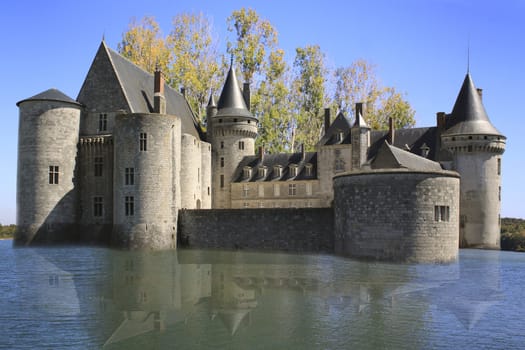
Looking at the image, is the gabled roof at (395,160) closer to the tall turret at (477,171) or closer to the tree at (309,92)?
the tall turret at (477,171)

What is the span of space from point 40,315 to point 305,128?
37620mm

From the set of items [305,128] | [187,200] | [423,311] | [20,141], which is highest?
[305,128]

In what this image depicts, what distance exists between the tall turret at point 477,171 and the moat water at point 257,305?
11053 millimetres

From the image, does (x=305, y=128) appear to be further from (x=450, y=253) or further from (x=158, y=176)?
(x=450, y=253)

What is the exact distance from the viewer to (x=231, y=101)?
39500mm

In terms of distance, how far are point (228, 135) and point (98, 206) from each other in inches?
500

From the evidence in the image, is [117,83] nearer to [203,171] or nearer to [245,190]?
[203,171]

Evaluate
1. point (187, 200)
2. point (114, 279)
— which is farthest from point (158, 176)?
point (114, 279)

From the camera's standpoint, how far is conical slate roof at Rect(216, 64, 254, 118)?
128 feet

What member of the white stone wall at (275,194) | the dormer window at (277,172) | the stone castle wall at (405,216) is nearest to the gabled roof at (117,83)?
the white stone wall at (275,194)

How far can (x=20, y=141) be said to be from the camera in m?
29.0

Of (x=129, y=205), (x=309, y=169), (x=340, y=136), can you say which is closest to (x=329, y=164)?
(x=309, y=169)

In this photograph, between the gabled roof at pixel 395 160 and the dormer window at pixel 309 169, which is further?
the dormer window at pixel 309 169

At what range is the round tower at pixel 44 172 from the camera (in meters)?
28.2
